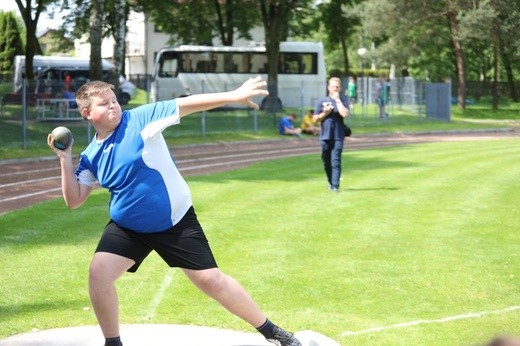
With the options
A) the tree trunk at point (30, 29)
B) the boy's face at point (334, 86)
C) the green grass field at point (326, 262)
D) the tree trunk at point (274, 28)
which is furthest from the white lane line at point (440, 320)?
the tree trunk at point (30, 29)

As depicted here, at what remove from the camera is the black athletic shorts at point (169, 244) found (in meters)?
6.43

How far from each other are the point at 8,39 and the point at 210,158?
5849cm

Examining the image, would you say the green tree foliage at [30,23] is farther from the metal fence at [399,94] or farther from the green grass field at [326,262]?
the green grass field at [326,262]

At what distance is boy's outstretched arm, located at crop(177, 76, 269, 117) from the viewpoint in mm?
6180

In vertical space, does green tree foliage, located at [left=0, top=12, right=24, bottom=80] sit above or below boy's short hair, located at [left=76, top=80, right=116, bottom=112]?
above

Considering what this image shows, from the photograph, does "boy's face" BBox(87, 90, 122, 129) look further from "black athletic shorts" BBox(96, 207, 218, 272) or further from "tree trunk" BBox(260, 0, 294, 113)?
"tree trunk" BBox(260, 0, 294, 113)

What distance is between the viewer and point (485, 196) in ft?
55.8

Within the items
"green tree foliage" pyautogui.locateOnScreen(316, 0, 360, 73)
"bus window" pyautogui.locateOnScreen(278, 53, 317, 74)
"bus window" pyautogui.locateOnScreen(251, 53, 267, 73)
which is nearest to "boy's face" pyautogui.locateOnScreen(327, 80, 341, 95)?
"bus window" pyautogui.locateOnScreen(251, 53, 267, 73)

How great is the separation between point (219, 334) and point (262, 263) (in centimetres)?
306

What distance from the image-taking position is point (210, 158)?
1052 inches

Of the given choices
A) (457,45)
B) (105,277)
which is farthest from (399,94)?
(105,277)

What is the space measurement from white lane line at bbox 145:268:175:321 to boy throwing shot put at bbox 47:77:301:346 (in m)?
1.97

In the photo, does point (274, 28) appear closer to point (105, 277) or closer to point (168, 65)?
point (168, 65)

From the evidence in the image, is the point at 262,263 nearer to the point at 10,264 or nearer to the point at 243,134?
the point at 10,264
